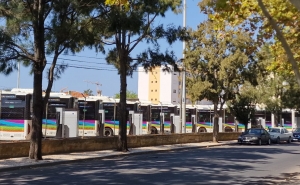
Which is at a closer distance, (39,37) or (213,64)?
(39,37)

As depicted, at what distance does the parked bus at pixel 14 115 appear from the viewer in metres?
29.7

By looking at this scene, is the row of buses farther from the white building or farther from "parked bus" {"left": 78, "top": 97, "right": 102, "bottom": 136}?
the white building

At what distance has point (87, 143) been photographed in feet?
80.4

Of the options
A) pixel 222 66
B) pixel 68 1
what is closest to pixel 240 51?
pixel 222 66

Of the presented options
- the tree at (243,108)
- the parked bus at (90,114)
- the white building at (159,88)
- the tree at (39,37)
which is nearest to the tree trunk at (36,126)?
the tree at (39,37)

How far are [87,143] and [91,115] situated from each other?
36.5 feet

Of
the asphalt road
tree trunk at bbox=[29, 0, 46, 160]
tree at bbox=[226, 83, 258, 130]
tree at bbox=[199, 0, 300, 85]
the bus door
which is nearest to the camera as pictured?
tree at bbox=[199, 0, 300, 85]

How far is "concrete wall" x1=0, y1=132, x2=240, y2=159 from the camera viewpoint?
19.6m

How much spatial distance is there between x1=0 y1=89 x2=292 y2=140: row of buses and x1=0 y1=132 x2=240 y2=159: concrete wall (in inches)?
104

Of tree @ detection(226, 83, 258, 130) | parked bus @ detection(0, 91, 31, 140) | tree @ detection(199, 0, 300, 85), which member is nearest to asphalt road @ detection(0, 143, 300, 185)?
tree @ detection(199, 0, 300, 85)

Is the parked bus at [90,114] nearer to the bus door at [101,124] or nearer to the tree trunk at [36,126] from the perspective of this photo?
the bus door at [101,124]

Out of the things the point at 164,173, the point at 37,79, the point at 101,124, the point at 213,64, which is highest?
the point at 213,64

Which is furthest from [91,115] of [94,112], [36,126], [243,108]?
[36,126]

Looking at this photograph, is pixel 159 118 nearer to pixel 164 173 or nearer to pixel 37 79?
pixel 37 79
